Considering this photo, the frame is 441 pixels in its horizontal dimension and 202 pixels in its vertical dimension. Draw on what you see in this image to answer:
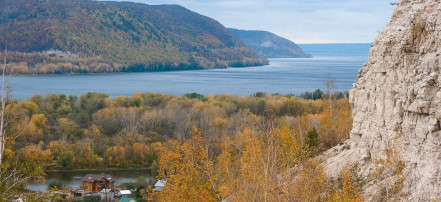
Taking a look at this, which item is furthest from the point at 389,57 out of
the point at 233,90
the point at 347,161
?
the point at 233,90

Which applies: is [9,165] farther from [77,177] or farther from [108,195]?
[77,177]

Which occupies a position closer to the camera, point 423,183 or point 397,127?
point 423,183

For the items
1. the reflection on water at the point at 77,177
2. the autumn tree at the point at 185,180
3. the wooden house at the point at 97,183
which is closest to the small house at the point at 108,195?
the wooden house at the point at 97,183

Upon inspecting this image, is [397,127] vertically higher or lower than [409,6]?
lower

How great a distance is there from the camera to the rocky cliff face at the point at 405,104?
14672 millimetres

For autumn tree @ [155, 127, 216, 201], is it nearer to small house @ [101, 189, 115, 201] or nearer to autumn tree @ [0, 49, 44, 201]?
autumn tree @ [0, 49, 44, 201]

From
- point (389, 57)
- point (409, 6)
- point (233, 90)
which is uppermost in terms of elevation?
point (409, 6)

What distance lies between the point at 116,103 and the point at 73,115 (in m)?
9.41

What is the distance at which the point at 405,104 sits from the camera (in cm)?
1620

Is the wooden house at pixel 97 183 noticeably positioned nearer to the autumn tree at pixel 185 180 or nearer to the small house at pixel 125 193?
the small house at pixel 125 193

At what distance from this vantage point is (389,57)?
1744 centimetres

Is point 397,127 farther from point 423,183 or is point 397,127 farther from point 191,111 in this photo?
point 191,111

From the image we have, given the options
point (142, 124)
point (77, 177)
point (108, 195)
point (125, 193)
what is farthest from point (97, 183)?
point (142, 124)

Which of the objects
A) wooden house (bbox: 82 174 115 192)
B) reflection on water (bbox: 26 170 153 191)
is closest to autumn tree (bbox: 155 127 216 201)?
wooden house (bbox: 82 174 115 192)
